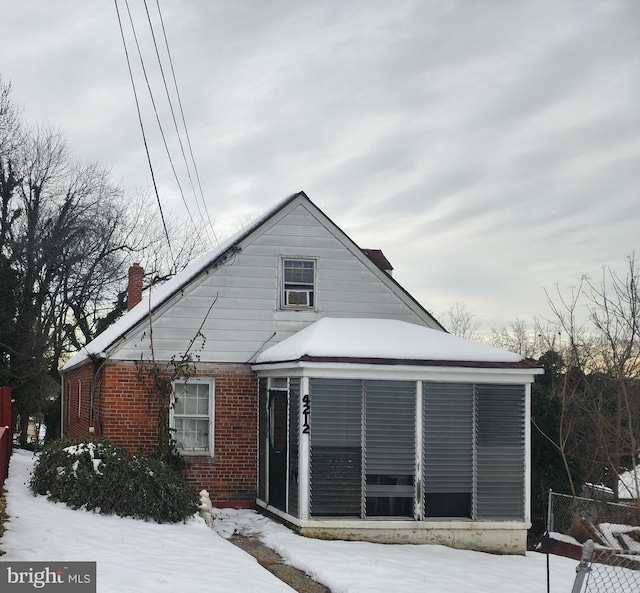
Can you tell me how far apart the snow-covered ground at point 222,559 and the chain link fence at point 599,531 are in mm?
795

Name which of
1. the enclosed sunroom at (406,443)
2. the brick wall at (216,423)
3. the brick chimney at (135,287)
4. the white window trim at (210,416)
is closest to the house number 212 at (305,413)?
the enclosed sunroom at (406,443)

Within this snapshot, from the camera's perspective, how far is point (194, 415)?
1579 centimetres

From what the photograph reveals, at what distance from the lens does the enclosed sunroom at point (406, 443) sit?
1309cm

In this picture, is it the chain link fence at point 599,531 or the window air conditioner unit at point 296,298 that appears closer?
the chain link fence at point 599,531

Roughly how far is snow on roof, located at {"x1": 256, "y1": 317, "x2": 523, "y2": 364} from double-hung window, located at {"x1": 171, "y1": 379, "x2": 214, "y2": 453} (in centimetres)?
137

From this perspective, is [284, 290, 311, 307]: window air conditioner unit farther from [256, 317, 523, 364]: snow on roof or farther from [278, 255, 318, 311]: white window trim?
[256, 317, 523, 364]: snow on roof

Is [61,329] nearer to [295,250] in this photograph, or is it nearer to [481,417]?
[295,250]

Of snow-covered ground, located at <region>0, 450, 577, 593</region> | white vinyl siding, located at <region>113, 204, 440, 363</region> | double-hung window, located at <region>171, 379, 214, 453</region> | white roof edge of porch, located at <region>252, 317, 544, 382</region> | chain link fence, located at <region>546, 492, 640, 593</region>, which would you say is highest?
white vinyl siding, located at <region>113, 204, 440, 363</region>

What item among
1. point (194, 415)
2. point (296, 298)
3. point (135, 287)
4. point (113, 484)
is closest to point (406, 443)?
point (296, 298)

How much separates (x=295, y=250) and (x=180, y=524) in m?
6.19

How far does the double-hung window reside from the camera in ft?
51.6

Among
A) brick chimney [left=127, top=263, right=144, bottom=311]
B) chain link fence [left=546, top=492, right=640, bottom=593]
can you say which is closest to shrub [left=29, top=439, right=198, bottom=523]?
chain link fence [left=546, top=492, right=640, bottom=593]

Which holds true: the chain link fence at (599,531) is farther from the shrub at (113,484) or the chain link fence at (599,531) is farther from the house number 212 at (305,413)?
the shrub at (113,484)

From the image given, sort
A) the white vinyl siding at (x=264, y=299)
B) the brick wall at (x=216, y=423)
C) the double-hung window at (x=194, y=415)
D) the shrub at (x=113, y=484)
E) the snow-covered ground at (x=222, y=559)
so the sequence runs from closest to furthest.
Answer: the snow-covered ground at (x=222, y=559) < the shrub at (x=113, y=484) < the brick wall at (x=216, y=423) < the white vinyl siding at (x=264, y=299) < the double-hung window at (x=194, y=415)
